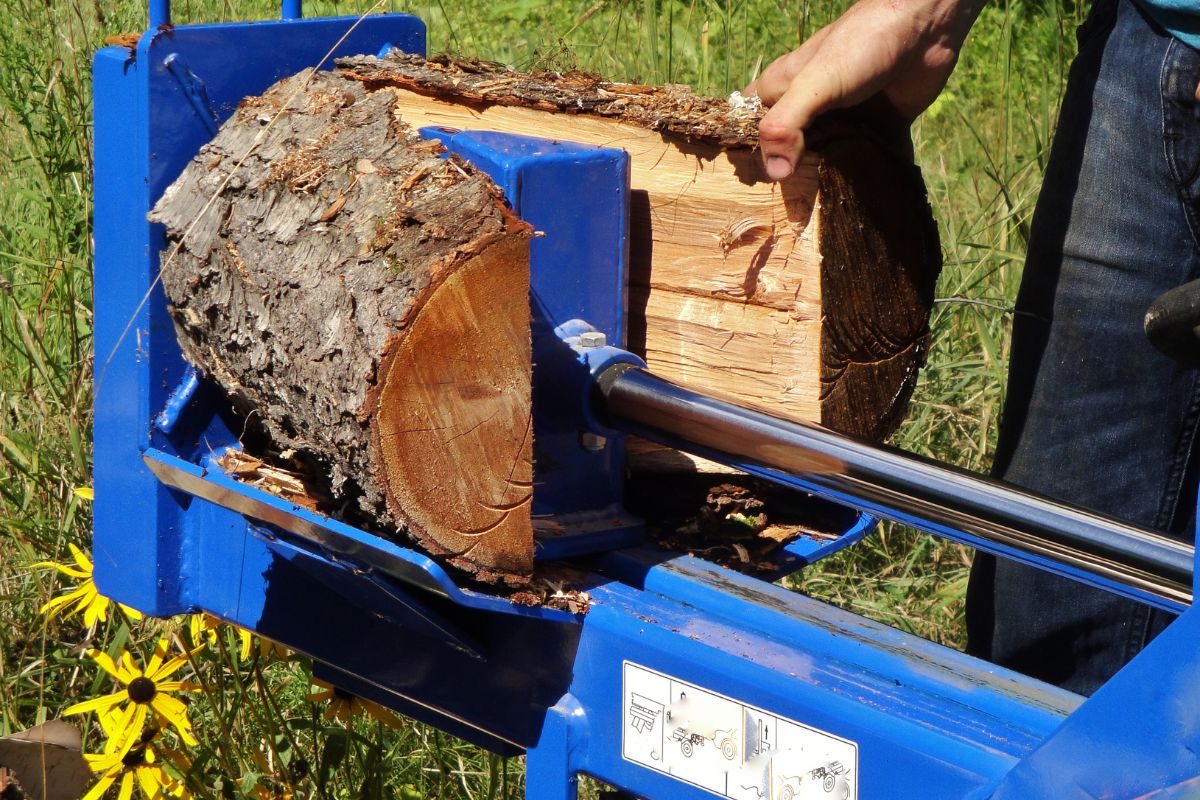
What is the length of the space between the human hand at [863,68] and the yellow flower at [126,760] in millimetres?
1431

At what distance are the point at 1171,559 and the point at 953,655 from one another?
9.9 inches

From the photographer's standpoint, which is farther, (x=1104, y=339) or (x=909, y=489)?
(x=1104, y=339)

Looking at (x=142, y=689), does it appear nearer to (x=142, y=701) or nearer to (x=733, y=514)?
(x=142, y=701)

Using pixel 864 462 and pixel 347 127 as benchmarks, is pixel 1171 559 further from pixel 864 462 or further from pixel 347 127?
pixel 347 127

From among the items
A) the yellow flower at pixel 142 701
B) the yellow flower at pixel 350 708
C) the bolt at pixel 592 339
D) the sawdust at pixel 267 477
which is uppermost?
the bolt at pixel 592 339

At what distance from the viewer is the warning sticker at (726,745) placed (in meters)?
1.33

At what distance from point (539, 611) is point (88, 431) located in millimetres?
1798

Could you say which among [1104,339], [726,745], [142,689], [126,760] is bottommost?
[126,760]

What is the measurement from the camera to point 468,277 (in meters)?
1.46

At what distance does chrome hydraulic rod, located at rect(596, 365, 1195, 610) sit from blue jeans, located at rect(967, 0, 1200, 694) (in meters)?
0.64

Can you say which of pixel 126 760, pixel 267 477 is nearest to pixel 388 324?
pixel 267 477

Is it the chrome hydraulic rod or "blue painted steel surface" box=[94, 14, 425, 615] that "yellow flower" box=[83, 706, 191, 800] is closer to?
"blue painted steel surface" box=[94, 14, 425, 615]

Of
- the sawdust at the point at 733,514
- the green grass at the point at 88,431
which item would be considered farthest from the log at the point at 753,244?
the green grass at the point at 88,431

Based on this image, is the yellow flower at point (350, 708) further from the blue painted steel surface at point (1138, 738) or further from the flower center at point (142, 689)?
the blue painted steel surface at point (1138, 738)
